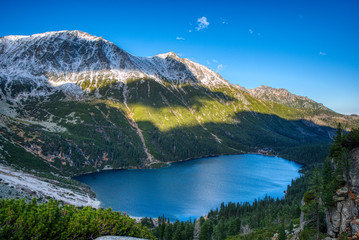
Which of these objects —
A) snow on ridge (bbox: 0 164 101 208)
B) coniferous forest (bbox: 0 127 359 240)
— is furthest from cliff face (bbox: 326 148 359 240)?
snow on ridge (bbox: 0 164 101 208)

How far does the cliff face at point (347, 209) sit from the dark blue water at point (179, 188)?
278ft

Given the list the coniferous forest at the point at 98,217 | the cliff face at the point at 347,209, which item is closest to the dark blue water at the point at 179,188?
the coniferous forest at the point at 98,217

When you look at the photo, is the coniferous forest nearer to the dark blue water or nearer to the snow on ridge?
the snow on ridge

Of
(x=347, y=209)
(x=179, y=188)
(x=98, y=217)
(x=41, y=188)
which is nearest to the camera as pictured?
(x=98, y=217)

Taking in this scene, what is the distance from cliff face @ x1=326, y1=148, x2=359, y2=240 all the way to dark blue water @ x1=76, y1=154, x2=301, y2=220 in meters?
84.6

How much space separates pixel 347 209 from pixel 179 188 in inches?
4839

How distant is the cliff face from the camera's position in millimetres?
26102

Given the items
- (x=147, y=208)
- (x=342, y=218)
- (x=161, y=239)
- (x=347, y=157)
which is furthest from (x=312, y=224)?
(x=147, y=208)

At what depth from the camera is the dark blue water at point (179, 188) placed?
375 ft

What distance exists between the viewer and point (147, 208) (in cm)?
11356

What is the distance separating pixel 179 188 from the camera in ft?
472

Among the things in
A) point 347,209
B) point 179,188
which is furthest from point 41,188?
point 347,209

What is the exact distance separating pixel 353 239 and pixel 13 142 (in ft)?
573

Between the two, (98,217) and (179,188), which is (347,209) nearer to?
(98,217)
